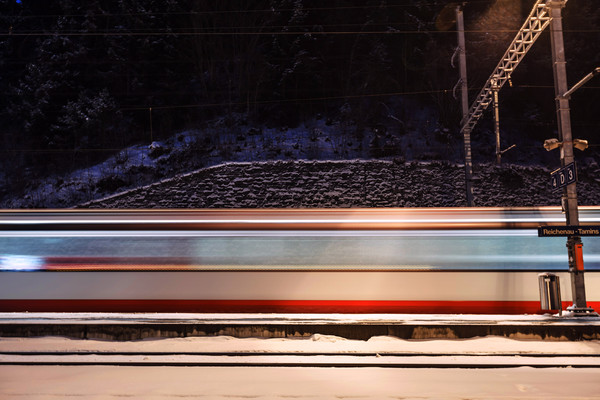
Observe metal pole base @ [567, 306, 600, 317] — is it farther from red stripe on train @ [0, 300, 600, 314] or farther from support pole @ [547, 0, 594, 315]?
red stripe on train @ [0, 300, 600, 314]

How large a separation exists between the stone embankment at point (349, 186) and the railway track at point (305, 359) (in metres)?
22.2

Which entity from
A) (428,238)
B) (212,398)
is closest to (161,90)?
(428,238)

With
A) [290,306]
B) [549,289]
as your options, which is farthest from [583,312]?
[290,306]

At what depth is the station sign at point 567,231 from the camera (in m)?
9.71

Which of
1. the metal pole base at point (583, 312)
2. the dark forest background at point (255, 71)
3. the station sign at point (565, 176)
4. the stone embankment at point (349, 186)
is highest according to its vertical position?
the dark forest background at point (255, 71)

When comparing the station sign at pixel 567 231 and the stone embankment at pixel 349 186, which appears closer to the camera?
the station sign at pixel 567 231

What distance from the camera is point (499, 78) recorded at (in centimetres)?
1565

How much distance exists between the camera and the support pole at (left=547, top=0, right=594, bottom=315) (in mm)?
9766

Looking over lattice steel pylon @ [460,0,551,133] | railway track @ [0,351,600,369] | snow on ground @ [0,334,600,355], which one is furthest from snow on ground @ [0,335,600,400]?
A: lattice steel pylon @ [460,0,551,133]

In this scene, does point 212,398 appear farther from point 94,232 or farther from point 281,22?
point 281,22

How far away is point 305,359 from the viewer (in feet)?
25.2

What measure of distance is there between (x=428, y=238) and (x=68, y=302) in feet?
23.5

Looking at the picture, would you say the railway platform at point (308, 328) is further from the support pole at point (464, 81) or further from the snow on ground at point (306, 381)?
the support pole at point (464, 81)

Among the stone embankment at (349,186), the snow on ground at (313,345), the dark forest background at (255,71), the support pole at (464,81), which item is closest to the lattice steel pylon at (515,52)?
the support pole at (464,81)
